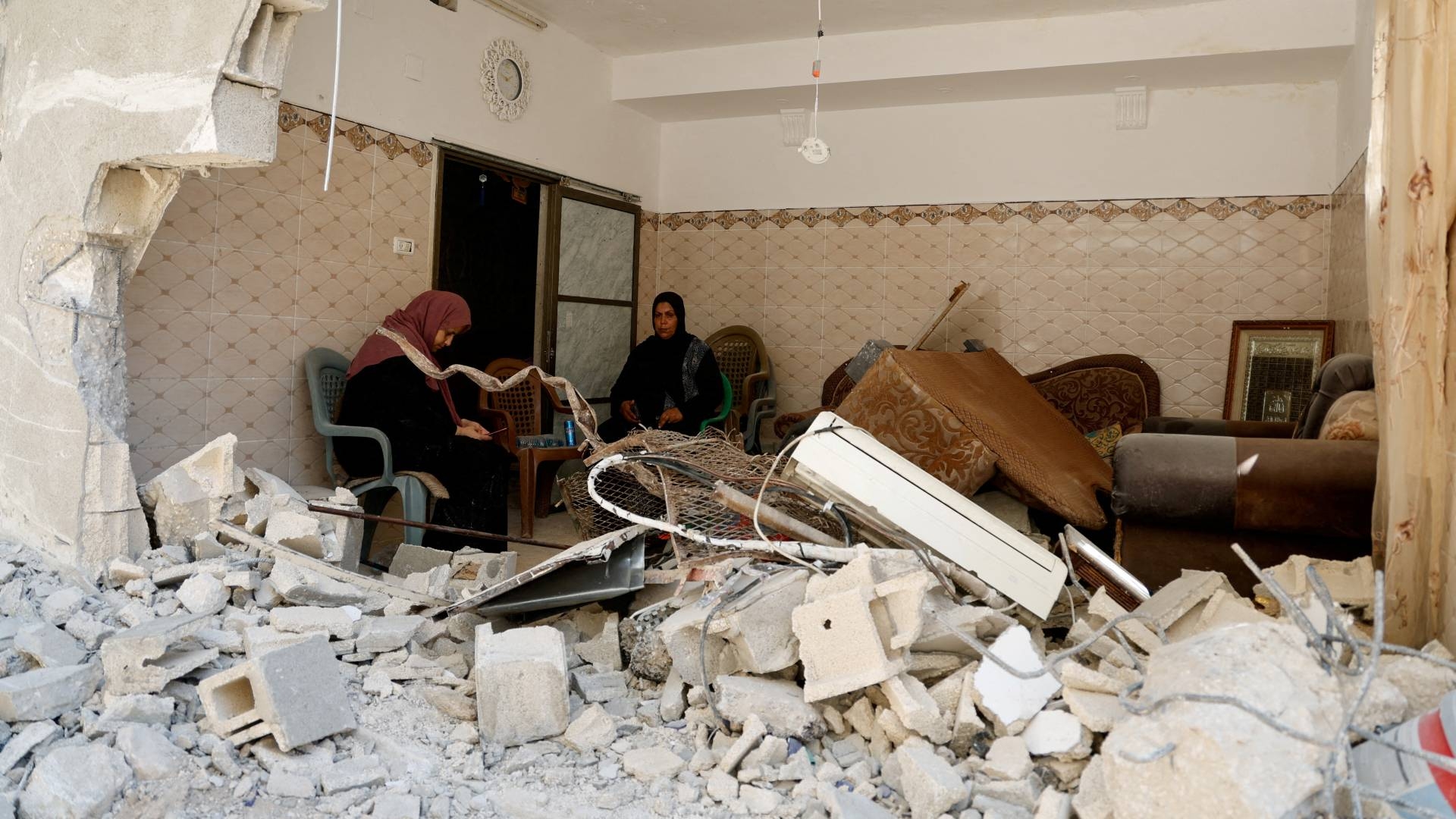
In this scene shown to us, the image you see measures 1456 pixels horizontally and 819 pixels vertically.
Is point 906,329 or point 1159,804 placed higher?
point 906,329

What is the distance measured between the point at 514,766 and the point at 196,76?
2059 millimetres

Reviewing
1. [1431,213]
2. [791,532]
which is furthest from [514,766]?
[1431,213]

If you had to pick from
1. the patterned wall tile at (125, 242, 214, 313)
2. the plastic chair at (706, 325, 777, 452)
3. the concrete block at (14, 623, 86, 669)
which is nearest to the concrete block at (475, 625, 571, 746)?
the concrete block at (14, 623, 86, 669)

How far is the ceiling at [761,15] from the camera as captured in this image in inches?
221

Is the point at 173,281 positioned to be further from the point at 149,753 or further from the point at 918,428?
the point at 918,428

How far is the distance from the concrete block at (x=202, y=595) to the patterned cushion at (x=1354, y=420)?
330 cm

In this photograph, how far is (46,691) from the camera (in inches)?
87.4

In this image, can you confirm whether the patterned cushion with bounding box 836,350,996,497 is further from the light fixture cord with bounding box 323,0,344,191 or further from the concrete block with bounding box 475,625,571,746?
the light fixture cord with bounding box 323,0,344,191

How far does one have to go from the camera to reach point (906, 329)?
679 cm

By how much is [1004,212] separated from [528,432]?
3.42 meters

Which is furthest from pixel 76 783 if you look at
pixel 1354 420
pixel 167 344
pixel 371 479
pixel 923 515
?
pixel 1354 420

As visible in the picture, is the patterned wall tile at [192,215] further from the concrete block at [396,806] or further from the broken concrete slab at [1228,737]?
the broken concrete slab at [1228,737]

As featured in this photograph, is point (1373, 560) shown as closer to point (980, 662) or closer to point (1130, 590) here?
point (1130, 590)

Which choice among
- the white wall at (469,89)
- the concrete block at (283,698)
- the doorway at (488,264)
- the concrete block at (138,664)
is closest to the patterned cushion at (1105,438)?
the white wall at (469,89)
